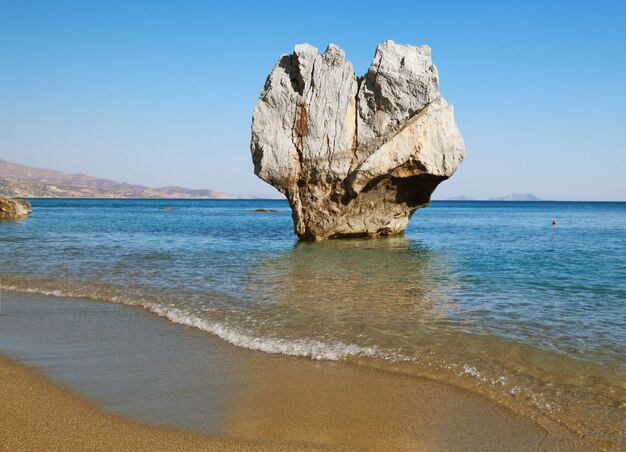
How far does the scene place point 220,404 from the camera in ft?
18.9

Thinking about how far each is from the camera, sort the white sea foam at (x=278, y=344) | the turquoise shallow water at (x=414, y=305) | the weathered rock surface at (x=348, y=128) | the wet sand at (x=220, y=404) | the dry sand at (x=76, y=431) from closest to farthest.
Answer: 1. the dry sand at (x=76, y=431)
2. the wet sand at (x=220, y=404)
3. the turquoise shallow water at (x=414, y=305)
4. the white sea foam at (x=278, y=344)
5. the weathered rock surface at (x=348, y=128)

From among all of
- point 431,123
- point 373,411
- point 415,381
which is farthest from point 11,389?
point 431,123

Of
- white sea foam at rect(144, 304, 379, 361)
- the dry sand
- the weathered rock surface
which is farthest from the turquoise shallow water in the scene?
the weathered rock surface

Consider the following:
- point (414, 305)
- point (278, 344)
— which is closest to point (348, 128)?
point (414, 305)

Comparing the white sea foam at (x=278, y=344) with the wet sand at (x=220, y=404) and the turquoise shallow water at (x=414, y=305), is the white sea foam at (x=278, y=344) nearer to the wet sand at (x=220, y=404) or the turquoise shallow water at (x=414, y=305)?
the turquoise shallow water at (x=414, y=305)

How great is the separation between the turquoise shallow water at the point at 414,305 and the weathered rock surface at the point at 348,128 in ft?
13.3

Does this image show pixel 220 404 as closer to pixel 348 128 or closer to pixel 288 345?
pixel 288 345

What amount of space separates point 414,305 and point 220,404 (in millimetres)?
6330

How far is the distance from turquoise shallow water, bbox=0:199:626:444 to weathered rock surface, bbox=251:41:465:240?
13.3 feet

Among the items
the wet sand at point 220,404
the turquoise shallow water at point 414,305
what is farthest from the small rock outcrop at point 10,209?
the wet sand at point 220,404

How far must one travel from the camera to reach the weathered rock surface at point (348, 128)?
23.8 m

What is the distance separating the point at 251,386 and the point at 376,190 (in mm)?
20315

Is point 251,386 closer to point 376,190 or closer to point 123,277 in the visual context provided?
point 123,277

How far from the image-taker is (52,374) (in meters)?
6.65
